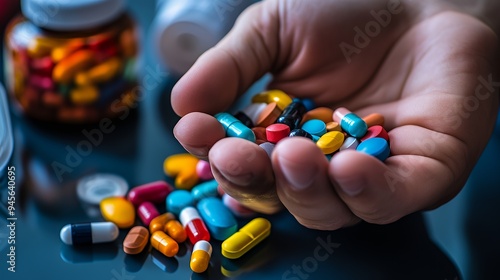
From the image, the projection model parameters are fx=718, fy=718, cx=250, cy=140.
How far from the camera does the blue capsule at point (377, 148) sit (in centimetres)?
77

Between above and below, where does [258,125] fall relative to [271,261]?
above

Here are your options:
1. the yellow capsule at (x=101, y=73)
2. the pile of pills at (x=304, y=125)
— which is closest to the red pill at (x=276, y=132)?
the pile of pills at (x=304, y=125)

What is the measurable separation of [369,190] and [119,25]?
1.84 ft

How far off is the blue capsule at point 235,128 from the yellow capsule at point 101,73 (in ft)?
1.01

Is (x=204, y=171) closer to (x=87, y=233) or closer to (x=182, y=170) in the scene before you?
(x=182, y=170)

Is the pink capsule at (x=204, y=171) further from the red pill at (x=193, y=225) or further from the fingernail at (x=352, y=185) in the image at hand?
the fingernail at (x=352, y=185)

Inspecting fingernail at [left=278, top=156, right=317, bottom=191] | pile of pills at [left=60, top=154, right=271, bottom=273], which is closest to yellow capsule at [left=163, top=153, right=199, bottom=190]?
pile of pills at [left=60, top=154, right=271, bottom=273]

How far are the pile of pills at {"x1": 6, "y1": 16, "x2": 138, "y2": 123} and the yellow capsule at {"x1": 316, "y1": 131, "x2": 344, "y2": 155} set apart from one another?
0.40m

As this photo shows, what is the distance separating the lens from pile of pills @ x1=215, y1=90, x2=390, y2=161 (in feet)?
2.61

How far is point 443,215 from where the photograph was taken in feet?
3.14

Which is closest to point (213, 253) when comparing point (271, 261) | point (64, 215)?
point (271, 261)

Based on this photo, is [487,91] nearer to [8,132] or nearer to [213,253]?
[213,253]

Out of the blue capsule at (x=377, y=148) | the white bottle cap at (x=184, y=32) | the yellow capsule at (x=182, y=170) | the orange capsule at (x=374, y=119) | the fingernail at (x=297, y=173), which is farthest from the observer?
the white bottle cap at (x=184, y=32)

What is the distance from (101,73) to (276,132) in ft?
1.21
